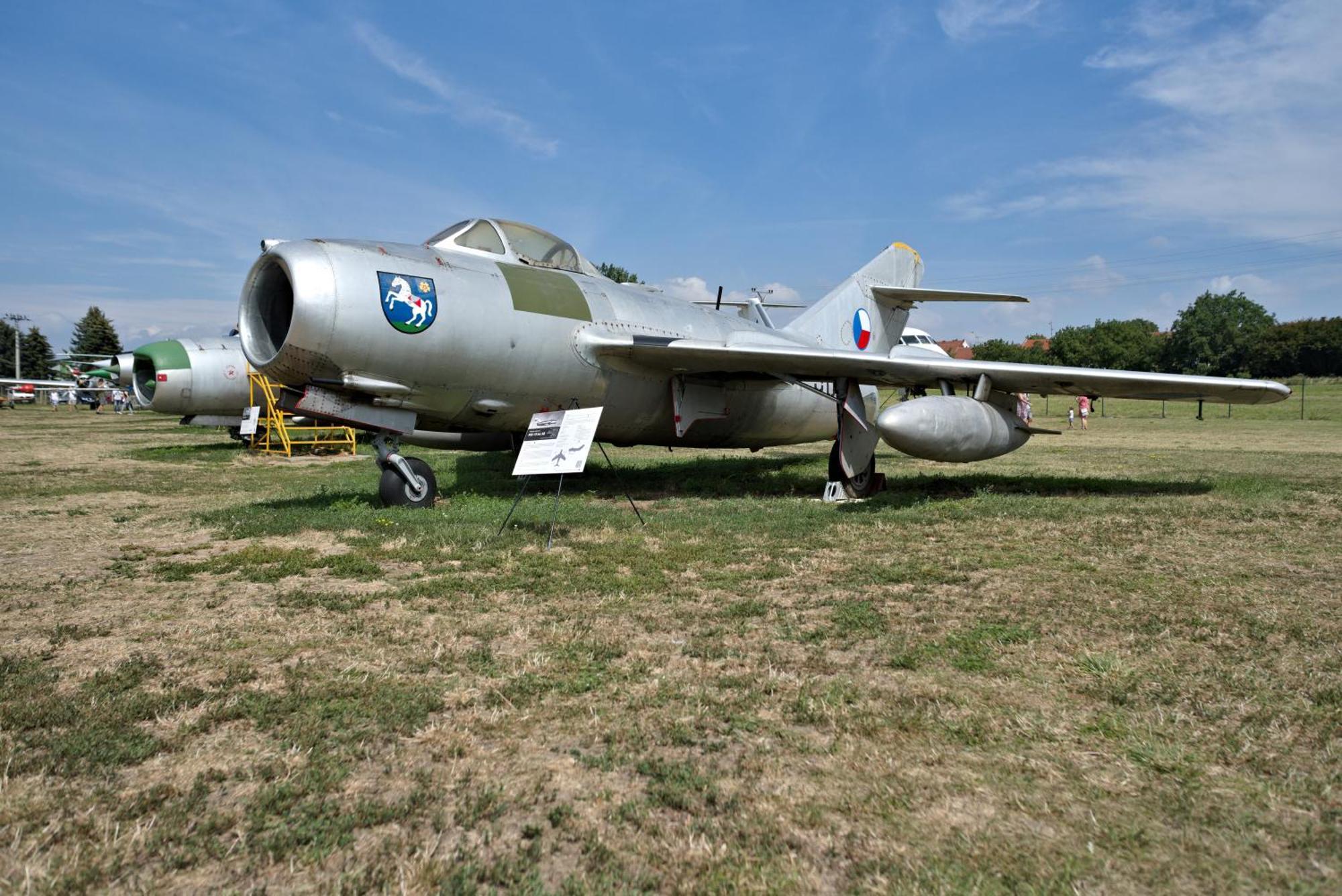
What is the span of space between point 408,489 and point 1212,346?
11623 centimetres

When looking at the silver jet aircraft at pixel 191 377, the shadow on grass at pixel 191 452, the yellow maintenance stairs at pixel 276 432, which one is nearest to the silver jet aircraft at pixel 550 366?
the yellow maintenance stairs at pixel 276 432

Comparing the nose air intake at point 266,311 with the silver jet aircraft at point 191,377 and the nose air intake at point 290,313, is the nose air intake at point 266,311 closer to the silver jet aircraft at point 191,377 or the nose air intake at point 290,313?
the nose air intake at point 290,313

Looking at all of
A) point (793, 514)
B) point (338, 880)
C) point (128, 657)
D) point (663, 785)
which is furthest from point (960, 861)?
point (793, 514)

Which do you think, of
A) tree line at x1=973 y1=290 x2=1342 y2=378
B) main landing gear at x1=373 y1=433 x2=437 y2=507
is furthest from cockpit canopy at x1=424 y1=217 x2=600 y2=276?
tree line at x1=973 y1=290 x2=1342 y2=378

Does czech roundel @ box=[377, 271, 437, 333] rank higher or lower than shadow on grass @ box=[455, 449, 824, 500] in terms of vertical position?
higher

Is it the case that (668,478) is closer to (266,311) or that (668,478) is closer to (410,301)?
(410,301)

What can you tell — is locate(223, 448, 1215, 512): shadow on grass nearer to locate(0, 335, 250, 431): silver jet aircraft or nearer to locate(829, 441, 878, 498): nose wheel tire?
locate(829, 441, 878, 498): nose wheel tire

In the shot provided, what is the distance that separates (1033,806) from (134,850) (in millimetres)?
2673

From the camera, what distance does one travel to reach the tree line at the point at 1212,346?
Answer: 86.5 m

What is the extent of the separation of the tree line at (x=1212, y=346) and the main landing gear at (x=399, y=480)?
296 ft

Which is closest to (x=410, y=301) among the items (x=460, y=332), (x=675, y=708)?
(x=460, y=332)

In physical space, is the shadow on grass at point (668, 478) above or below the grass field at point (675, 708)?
above

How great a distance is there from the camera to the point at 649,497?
10156 millimetres

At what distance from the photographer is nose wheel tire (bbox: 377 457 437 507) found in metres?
8.76
